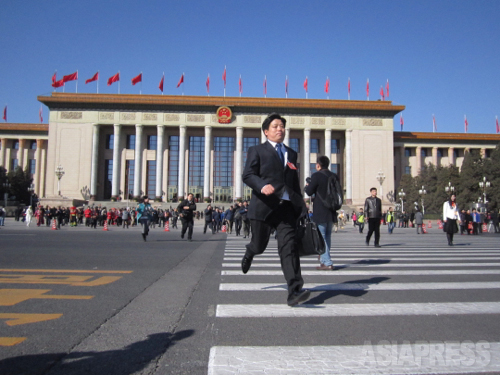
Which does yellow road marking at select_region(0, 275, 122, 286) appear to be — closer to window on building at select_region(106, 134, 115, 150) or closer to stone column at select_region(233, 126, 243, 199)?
stone column at select_region(233, 126, 243, 199)

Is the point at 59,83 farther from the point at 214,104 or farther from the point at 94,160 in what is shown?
the point at 214,104

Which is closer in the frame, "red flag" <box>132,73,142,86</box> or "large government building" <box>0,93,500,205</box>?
"red flag" <box>132,73,142,86</box>

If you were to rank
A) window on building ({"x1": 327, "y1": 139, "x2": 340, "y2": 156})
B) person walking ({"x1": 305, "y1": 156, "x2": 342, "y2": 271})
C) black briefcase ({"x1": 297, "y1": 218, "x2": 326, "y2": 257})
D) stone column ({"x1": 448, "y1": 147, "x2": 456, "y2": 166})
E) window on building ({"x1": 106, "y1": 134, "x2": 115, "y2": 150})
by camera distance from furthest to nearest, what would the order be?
stone column ({"x1": 448, "y1": 147, "x2": 456, "y2": 166}) → window on building ({"x1": 327, "y1": 139, "x2": 340, "y2": 156}) → window on building ({"x1": 106, "y1": 134, "x2": 115, "y2": 150}) → person walking ({"x1": 305, "y1": 156, "x2": 342, "y2": 271}) → black briefcase ({"x1": 297, "y1": 218, "x2": 326, "y2": 257})

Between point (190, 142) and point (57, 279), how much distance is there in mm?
57688

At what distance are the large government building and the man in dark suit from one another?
53.8m

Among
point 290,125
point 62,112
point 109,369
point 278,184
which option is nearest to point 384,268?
point 278,184

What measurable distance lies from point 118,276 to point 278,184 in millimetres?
3482

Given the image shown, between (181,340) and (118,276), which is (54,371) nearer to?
(181,340)

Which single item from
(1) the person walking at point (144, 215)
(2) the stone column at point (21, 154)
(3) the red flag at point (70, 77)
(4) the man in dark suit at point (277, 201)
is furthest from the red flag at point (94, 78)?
(4) the man in dark suit at point (277, 201)

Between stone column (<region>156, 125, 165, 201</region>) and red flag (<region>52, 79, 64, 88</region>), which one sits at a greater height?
red flag (<region>52, 79, 64, 88</region>)

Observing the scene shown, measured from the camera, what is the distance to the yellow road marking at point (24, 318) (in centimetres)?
370

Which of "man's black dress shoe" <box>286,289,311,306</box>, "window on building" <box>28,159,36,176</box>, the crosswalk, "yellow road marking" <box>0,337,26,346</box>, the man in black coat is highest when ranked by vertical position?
"window on building" <box>28,159,36,176</box>

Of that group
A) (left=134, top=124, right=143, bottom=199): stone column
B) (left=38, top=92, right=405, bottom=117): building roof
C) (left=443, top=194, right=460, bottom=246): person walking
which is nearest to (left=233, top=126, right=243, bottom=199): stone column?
(left=38, top=92, right=405, bottom=117): building roof

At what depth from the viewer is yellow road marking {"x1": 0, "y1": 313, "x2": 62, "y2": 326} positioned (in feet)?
12.1
